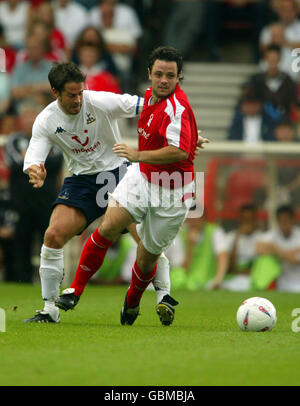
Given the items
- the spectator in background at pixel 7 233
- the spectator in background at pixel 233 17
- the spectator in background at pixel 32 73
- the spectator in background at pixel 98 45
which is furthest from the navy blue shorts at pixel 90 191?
the spectator in background at pixel 233 17

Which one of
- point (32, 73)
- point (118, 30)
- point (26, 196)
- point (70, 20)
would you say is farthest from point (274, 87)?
point (26, 196)

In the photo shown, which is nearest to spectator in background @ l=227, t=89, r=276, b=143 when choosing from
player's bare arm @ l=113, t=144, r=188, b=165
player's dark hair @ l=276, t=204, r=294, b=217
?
player's dark hair @ l=276, t=204, r=294, b=217

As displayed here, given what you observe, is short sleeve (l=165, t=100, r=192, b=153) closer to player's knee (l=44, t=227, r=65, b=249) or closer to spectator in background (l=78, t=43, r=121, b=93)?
player's knee (l=44, t=227, r=65, b=249)

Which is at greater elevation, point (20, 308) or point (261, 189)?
point (261, 189)

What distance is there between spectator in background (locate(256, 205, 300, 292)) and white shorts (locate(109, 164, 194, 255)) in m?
5.46

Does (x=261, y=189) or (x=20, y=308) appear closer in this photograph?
(x=20, y=308)

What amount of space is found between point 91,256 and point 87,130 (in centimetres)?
107

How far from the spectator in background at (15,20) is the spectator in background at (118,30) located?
3.91ft

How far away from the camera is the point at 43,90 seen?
1352 cm

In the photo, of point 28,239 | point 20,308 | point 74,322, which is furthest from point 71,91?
point 28,239

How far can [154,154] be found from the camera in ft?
21.0

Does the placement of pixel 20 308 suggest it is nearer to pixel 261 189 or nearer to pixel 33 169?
pixel 33 169

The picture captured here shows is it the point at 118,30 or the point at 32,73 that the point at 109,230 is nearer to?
the point at 32,73
